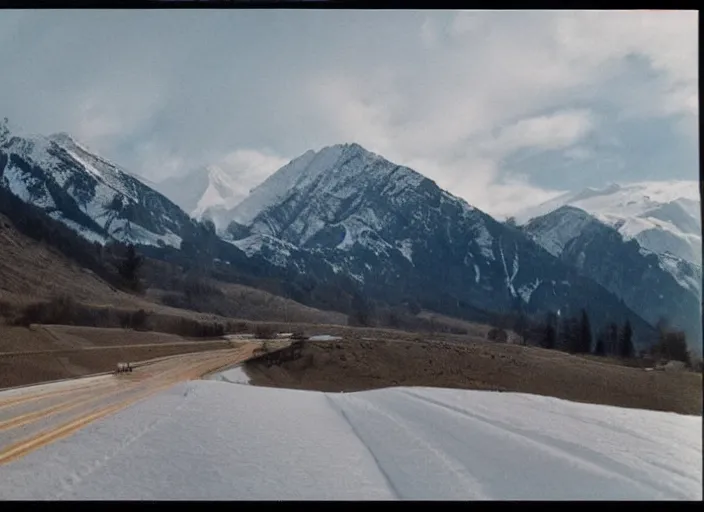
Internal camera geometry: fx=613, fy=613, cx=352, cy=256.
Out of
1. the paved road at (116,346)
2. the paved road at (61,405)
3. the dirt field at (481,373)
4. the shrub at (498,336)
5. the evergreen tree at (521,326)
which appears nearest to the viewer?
the dirt field at (481,373)

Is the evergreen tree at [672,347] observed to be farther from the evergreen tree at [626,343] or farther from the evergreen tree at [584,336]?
the evergreen tree at [584,336]

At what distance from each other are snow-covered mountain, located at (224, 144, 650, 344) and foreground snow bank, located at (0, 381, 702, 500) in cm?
333

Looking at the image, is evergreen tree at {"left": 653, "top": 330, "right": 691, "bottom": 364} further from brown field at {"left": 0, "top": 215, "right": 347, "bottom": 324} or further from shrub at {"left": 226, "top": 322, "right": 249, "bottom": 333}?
shrub at {"left": 226, "top": 322, "right": 249, "bottom": 333}

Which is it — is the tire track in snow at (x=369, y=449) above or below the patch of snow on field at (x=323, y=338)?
below

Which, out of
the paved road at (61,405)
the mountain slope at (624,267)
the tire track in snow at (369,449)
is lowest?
the paved road at (61,405)

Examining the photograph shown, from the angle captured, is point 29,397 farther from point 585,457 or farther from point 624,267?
point 585,457

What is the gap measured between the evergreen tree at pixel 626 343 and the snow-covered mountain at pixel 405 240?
2.28 ft

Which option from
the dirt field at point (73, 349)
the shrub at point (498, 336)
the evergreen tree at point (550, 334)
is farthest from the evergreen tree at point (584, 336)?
the dirt field at point (73, 349)

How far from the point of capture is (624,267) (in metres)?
7.66

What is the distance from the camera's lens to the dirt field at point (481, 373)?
16.5ft

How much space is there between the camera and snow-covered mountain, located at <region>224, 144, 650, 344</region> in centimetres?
832

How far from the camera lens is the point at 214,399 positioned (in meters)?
7.42

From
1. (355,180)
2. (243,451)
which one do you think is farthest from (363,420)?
(355,180)

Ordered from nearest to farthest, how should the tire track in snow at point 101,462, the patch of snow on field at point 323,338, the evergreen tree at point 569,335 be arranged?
the tire track in snow at point 101,462 → the evergreen tree at point 569,335 → the patch of snow on field at point 323,338
